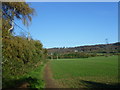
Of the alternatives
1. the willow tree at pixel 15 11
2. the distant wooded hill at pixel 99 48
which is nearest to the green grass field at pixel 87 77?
the willow tree at pixel 15 11

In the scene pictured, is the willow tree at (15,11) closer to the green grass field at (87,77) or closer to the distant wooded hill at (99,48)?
the green grass field at (87,77)

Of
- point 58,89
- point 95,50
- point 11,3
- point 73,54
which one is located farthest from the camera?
point 95,50

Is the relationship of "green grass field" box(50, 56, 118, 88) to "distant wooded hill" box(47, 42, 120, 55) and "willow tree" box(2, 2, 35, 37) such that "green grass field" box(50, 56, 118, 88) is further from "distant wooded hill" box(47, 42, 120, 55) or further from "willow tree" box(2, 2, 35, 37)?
"distant wooded hill" box(47, 42, 120, 55)

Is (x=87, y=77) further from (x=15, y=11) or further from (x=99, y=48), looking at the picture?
(x=99, y=48)

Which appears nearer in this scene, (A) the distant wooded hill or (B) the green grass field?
(B) the green grass field

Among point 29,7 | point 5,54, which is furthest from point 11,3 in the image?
point 5,54

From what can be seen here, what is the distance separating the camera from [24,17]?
15.8m

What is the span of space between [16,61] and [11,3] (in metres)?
4.27

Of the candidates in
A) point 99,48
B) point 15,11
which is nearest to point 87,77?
point 15,11

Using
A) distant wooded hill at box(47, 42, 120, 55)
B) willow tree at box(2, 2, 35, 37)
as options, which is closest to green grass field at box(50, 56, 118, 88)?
willow tree at box(2, 2, 35, 37)

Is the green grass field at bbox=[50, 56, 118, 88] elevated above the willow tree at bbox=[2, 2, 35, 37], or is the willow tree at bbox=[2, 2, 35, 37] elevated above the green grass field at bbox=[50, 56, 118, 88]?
the willow tree at bbox=[2, 2, 35, 37]

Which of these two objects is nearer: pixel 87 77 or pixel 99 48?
pixel 87 77

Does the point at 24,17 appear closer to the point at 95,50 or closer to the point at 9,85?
the point at 9,85

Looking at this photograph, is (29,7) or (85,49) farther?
(85,49)
